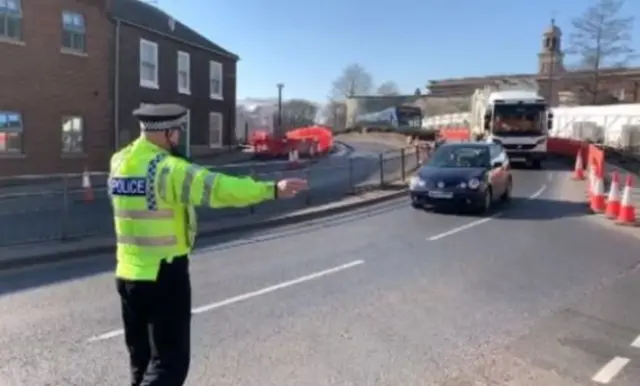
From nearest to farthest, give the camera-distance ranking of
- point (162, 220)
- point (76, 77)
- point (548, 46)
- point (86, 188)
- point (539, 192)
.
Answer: point (162, 220) → point (86, 188) → point (539, 192) → point (76, 77) → point (548, 46)

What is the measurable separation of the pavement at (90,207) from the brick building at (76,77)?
248 inches

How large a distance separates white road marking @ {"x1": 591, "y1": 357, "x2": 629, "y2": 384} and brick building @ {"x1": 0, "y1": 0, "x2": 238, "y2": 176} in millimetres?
20005

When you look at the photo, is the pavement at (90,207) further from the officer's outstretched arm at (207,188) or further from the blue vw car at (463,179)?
the officer's outstretched arm at (207,188)

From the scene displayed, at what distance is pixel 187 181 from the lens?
3.52 m

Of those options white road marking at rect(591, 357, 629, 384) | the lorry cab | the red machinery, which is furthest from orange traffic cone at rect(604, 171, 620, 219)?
the red machinery

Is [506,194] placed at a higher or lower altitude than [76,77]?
lower

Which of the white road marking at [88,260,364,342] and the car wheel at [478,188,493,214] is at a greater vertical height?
the car wheel at [478,188,493,214]

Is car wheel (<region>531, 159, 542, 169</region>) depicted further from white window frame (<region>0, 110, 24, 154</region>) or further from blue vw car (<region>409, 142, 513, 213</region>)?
white window frame (<region>0, 110, 24, 154</region>)

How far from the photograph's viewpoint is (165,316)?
3609 mm

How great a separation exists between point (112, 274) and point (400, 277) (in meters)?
3.67

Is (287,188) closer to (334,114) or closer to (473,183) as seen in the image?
(473,183)

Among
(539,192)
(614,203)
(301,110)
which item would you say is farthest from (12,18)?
(301,110)

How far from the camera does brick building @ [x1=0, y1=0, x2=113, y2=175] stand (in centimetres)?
2172

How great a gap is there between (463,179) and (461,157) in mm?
1792
